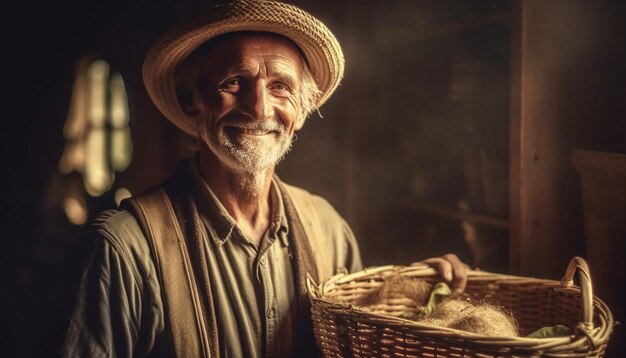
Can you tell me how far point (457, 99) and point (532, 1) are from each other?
673 mm

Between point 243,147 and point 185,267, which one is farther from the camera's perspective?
point 243,147

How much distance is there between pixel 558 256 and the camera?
187 cm

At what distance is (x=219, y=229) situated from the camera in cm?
163

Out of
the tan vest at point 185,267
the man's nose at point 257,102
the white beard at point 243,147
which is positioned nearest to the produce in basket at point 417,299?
the tan vest at point 185,267

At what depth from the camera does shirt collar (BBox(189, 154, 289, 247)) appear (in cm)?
162

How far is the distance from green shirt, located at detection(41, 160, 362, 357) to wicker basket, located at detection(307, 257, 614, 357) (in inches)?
8.3

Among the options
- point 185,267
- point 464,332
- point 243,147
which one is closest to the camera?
point 464,332

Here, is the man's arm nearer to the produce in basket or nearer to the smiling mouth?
the smiling mouth

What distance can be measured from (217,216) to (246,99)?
35 centimetres

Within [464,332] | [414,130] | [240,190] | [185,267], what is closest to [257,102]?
[240,190]

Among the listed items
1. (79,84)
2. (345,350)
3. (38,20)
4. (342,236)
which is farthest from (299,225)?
(79,84)

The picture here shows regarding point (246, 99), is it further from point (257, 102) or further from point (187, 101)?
point (187, 101)

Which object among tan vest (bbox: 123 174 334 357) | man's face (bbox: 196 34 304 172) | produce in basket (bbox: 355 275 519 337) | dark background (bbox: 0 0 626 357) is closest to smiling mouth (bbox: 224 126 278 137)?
man's face (bbox: 196 34 304 172)

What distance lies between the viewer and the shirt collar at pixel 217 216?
1625 mm
